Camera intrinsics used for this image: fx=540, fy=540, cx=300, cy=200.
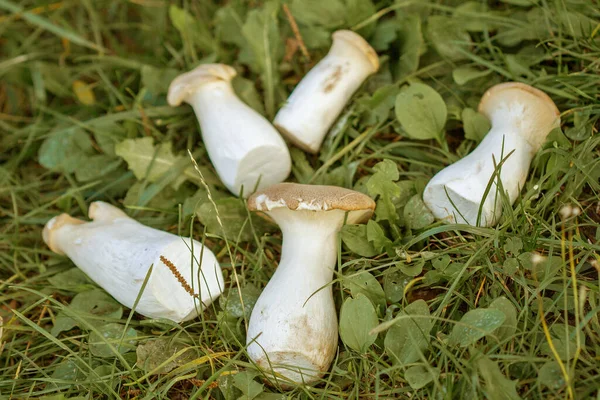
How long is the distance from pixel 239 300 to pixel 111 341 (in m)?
0.51

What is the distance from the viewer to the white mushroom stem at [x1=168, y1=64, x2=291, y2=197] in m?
2.42

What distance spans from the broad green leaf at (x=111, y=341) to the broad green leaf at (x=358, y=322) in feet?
2.72

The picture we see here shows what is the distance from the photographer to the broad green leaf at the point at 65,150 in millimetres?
2775

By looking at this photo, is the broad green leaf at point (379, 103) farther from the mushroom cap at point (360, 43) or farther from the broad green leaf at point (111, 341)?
the broad green leaf at point (111, 341)

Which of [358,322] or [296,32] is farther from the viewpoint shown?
[296,32]

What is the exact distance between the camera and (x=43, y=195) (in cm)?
284

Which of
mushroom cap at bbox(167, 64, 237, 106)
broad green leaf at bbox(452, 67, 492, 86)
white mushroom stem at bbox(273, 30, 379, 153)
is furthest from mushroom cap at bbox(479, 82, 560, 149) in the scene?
mushroom cap at bbox(167, 64, 237, 106)

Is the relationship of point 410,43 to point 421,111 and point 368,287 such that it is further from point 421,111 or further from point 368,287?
point 368,287

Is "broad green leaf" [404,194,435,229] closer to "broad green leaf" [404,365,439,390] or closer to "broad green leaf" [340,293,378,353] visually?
"broad green leaf" [340,293,378,353]

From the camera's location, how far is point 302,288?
205cm

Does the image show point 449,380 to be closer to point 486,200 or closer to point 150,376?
point 486,200

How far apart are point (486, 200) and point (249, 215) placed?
99cm

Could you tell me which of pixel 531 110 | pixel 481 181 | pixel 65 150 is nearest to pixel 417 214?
pixel 481 181

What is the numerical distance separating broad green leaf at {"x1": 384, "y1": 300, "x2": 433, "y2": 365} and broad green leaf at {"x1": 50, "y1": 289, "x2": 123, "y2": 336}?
1129mm
